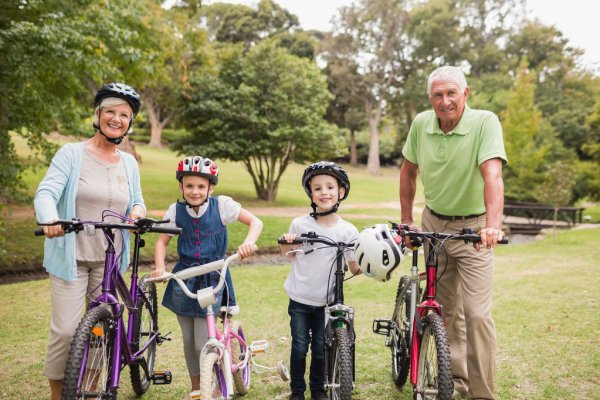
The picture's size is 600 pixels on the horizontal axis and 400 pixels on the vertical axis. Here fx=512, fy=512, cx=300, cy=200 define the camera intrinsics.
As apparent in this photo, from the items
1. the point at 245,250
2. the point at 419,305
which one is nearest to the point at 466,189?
the point at 419,305

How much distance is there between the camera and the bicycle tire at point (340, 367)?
3158 millimetres

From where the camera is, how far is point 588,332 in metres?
5.98

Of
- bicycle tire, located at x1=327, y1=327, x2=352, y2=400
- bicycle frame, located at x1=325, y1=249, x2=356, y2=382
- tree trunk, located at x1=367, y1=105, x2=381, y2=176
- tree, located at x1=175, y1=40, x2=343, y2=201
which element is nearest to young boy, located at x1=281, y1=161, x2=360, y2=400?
bicycle frame, located at x1=325, y1=249, x2=356, y2=382

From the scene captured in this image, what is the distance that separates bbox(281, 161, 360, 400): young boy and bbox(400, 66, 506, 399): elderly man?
0.71m

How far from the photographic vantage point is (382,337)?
18.9 feet

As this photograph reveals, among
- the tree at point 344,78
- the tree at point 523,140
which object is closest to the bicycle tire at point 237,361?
the tree at point 523,140

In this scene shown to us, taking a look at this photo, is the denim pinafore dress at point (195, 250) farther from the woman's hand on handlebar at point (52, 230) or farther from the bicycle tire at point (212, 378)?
the woman's hand on handlebar at point (52, 230)

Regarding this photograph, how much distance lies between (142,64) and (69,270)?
29.8 feet

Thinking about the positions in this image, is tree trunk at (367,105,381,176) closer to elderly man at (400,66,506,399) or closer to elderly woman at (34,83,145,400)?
elderly man at (400,66,506,399)

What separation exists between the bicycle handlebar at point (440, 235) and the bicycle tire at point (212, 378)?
1356mm

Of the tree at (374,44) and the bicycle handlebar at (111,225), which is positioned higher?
the tree at (374,44)

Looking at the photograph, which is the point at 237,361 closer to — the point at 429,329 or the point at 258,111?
the point at 429,329

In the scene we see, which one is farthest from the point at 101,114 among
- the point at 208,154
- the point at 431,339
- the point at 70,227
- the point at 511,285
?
the point at 208,154

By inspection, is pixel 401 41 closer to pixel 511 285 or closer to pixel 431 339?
pixel 511 285
